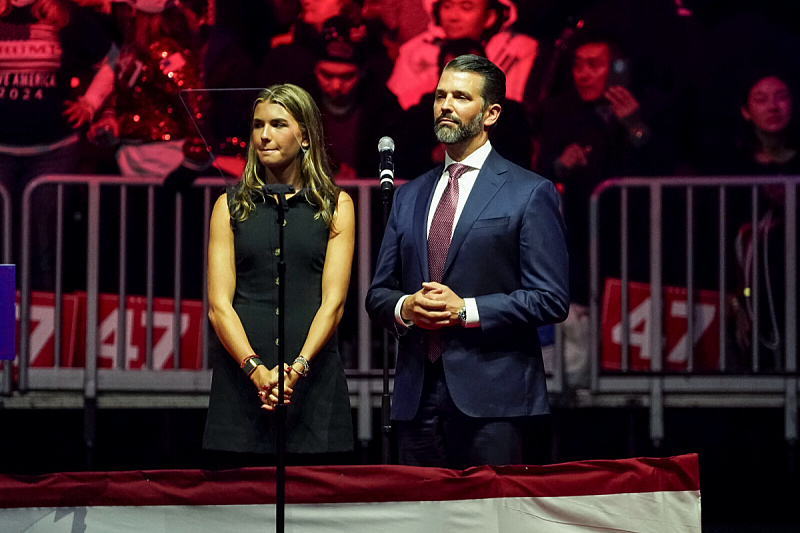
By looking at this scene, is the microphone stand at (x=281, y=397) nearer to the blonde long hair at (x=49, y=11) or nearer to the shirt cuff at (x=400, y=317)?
the shirt cuff at (x=400, y=317)

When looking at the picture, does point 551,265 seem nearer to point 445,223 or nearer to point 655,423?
point 445,223

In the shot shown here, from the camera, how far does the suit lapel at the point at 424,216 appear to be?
3193mm

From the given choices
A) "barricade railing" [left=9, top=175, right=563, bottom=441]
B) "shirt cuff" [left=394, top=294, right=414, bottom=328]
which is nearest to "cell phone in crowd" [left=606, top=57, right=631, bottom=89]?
"barricade railing" [left=9, top=175, right=563, bottom=441]

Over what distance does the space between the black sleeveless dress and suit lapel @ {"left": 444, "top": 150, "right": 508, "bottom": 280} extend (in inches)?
17.2

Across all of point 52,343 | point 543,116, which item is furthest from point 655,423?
point 52,343

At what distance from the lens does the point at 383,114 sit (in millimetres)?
5539

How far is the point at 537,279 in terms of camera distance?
Result: 311 centimetres

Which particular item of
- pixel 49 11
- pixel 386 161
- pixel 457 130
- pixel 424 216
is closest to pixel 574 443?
pixel 386 161

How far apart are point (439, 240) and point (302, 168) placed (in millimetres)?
511

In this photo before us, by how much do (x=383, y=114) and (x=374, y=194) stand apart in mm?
403

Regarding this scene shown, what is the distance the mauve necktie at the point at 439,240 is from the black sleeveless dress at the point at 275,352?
350 mm

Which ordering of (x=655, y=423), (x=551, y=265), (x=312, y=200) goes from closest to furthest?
1. (x=551, y=265)
2. (x=312, y=200)
3. (x=655, y=423)

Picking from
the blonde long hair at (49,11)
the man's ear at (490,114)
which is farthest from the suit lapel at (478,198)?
the blonde long hair at (49,11)

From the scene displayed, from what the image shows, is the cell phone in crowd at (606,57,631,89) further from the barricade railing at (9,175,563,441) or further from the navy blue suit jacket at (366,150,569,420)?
the navy blue suit jacket at (366,150,569,420)
